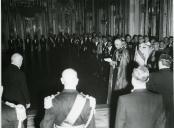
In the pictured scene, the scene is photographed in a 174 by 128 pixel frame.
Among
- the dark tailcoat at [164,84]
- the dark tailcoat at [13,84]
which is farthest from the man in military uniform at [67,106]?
the dark tailcoat at [13,84]

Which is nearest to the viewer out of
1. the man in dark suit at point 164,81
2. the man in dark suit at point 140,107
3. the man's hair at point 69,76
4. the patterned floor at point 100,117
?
the man's hair at point 69,76

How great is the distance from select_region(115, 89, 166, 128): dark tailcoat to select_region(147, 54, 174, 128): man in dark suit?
0.99m

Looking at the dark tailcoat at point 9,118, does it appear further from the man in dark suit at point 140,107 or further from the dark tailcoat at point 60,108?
the man in dark suit at point 140,107

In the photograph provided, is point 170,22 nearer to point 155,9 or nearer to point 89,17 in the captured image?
point 155,9

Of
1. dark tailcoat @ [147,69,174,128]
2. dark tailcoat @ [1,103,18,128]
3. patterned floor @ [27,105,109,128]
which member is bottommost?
patterned floor @ [27,105,109,128]

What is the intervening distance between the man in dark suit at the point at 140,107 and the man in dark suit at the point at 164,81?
99 centimetres

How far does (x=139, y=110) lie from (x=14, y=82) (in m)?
2.24

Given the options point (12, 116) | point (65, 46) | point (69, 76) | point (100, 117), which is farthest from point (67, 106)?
point (65, 46)

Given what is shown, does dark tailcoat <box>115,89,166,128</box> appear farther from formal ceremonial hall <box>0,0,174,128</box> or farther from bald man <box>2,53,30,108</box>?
bald man <box>2,53,30,108</box>

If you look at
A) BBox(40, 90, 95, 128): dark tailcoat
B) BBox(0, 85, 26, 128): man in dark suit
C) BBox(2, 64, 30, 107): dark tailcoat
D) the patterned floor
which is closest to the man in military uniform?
BBox(40, 90, 95, 128): dark tailcoat

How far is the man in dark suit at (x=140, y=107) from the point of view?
3.46 meters

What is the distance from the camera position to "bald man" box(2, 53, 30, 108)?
195 inches

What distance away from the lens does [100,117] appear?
6.57m

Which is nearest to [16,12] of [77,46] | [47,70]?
[77,46]
